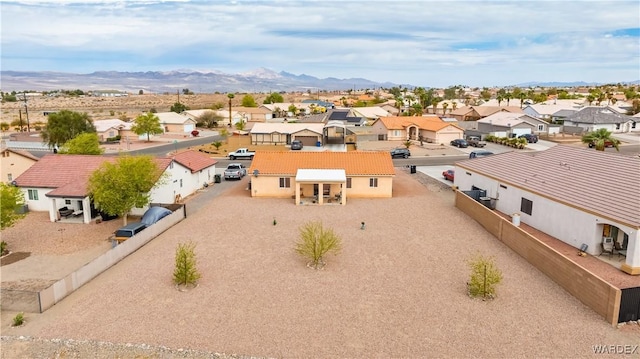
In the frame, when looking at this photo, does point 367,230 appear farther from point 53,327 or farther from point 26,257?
point 26,257

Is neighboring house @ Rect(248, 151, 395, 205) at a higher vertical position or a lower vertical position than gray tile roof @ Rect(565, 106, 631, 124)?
lower

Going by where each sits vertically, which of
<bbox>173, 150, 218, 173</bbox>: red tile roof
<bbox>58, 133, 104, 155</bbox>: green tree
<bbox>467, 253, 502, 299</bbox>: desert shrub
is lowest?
<bbox>467, 253, 502, 299</bbox>: desert shrub

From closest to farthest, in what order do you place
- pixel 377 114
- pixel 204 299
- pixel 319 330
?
pixel 319 330 < pixel 204 299 < pixel 377 114

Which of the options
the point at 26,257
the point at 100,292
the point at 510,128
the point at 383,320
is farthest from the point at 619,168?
the point at 510,128

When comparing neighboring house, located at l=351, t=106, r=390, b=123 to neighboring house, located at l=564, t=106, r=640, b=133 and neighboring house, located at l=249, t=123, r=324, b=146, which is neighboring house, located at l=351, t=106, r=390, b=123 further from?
neighboring house, located at l=564, t=106, r=640, b=133

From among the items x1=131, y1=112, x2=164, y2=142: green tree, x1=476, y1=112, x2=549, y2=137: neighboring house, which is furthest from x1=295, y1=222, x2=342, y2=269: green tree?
x1=131, y1=112, x2=164, y2=142: green tree

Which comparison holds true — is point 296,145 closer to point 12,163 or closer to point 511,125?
point 12,163

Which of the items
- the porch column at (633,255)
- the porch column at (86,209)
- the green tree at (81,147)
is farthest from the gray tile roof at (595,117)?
the porch column at (86,209)

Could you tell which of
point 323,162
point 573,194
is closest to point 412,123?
point 323,162
